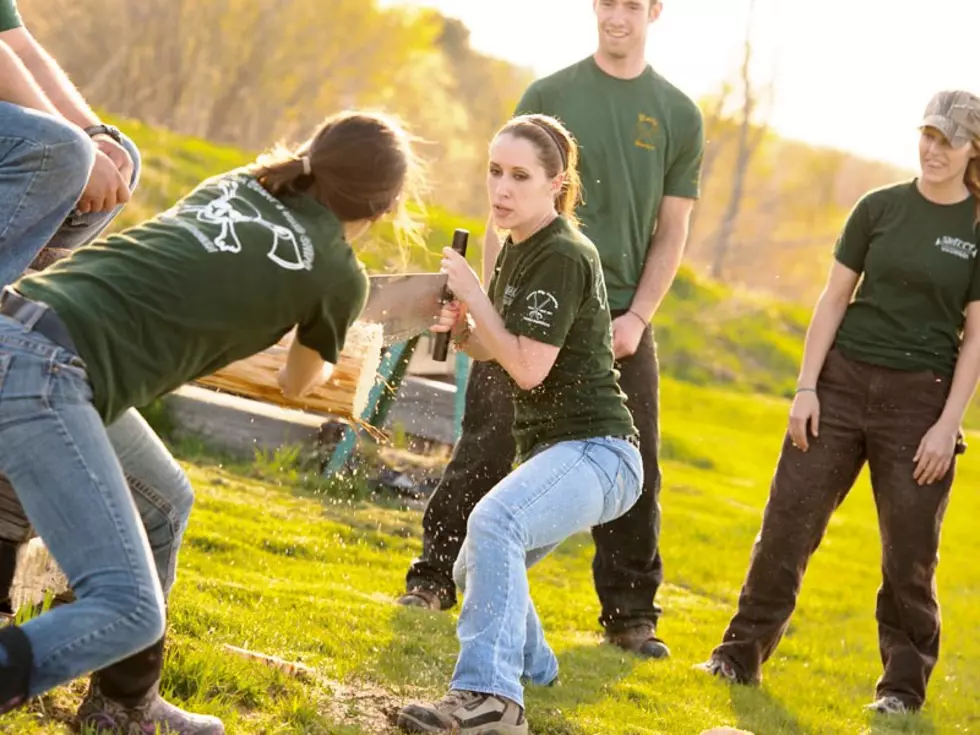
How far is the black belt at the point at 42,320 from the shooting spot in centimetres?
352

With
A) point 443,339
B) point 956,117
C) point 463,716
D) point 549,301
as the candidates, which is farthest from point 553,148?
point 956,117

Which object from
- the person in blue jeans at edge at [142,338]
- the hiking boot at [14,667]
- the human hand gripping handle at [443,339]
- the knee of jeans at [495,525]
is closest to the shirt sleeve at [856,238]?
the human hand gripping handle at [443,339]

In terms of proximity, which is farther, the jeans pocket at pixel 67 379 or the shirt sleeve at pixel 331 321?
the shirt sleeve at pixel 331 321

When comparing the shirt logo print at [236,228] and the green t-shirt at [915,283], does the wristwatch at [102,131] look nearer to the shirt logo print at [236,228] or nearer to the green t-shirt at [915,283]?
the shirt logo print at [236,228]

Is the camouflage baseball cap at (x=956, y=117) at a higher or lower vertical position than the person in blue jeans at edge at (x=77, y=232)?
higher

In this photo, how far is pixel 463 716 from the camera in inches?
185

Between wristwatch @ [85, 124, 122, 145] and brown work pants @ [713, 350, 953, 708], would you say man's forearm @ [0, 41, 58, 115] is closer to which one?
wristwatch @ [85, 124, 122, 145]

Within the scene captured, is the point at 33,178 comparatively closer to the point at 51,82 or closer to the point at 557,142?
the point at 51,82

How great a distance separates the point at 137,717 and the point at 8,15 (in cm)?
225

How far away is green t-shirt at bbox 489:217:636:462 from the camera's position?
16.3ft

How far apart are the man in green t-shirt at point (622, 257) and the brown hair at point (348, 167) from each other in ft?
8.94

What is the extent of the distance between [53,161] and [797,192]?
243ft

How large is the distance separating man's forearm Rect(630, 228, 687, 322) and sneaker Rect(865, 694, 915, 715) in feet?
6.80

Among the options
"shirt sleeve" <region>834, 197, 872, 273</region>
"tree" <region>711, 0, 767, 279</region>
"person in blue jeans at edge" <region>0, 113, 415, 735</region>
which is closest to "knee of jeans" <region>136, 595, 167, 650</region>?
"person in blue jeans at edge" <region>0, 113, 415, 735</region>
